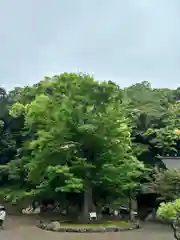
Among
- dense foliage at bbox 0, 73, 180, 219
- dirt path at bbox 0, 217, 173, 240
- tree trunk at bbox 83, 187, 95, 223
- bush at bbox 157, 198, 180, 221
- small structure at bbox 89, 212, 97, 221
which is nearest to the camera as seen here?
bush at bbox 157, 198, 180, 221

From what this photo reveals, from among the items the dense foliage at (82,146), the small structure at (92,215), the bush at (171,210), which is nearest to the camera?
the bush at (171,210)

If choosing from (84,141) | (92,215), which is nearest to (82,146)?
(84,141)

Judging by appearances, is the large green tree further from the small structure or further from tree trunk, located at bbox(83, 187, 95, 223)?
the small structure

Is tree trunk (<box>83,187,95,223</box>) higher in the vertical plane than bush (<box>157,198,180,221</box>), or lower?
higher

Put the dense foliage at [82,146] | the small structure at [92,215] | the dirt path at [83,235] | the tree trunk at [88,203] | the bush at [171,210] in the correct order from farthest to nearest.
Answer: the tree trunk at [88,203], the dense foliage at [82,146], the small structure at [92,215], the dirt path at [83,235], the bush at [171,210]

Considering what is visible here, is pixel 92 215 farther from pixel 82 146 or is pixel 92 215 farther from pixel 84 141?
pixel 84 141

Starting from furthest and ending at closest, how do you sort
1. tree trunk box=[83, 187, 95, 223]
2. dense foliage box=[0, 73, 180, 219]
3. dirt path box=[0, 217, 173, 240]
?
tree trunk box=[83, 187, 95, 223], dense foliage box=[0, 73, 180, 219], dirt path box=[0, 217, 173, 240]

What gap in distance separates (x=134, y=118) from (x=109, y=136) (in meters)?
6.57

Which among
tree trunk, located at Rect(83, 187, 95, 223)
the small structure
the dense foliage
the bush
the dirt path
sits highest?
the dense foliage

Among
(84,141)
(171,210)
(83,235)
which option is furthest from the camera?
(84,141)

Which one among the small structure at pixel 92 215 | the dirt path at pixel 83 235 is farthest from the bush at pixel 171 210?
the small structure at pixel 92 215

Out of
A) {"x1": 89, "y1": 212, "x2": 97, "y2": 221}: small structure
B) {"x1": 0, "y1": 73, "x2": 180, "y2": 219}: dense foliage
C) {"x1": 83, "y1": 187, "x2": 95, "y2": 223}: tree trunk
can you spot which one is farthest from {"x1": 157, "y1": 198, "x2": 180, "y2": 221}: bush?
{"x1": 83, "y1": 187, "x2": 95, "y2": 223}: tree trunk

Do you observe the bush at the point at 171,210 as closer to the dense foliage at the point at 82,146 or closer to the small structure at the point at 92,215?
the dense foliage at the point at 82,146

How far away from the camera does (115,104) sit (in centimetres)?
1830
